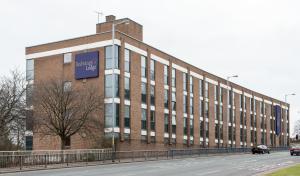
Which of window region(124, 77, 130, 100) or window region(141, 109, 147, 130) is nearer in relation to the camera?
window region(124, 77, 130, 100)

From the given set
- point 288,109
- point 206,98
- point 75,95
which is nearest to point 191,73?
point 206,98

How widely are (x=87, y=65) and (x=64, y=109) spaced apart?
8.93 m

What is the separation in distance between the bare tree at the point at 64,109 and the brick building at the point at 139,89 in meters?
1.37

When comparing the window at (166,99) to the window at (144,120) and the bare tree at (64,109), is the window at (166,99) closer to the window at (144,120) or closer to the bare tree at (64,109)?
the window at (144,120)

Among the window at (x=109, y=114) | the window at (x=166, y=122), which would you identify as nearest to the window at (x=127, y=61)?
the window at (x=109, y=114)

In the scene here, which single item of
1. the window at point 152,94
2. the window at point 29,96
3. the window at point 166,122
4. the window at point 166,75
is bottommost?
the window at point 166,122

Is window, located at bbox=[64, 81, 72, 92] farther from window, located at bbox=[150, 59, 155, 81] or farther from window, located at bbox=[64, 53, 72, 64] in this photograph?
window, located at bbox=[150, 59, 155, 81]

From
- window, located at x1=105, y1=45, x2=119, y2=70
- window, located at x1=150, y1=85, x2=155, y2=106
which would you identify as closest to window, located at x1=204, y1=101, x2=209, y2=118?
window, located at x1=150, y1=85, x2=155, y2=106

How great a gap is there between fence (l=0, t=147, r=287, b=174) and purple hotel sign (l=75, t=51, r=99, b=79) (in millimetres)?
11507

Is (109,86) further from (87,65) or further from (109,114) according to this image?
(87,65)

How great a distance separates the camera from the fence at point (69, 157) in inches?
1249

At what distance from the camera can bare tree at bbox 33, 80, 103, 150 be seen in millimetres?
46156

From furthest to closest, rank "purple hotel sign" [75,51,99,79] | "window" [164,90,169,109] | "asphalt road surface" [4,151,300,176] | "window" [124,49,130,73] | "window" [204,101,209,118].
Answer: "window" [204,101,209,118]
"window" [164,90,169,109]
"window" [124,49,130,73]
"purple hotel sign" [75,51,99,79]
"asphalt road surface" [4,151,300,176]

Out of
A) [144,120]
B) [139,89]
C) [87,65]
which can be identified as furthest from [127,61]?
[144,120]
